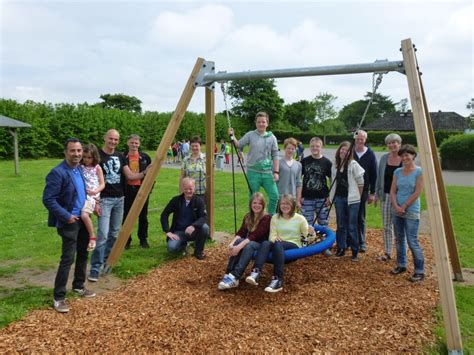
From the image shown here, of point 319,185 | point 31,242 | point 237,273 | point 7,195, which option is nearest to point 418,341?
point 237,273

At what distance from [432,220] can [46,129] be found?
28.0m

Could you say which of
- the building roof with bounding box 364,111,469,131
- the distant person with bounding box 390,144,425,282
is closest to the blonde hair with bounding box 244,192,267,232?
the distant person with bounding box 390,144,425,282

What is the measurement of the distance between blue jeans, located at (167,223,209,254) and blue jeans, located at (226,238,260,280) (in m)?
1.16

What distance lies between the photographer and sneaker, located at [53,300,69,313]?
414 centimetres

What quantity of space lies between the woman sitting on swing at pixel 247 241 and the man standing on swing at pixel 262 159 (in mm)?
886

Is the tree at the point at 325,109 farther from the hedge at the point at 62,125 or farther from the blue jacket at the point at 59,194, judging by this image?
the blue jacket at the point at 59,194

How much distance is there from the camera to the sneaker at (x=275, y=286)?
4.65 metres

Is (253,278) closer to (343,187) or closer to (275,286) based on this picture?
(275,286)

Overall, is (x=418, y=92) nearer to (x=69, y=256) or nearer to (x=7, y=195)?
(x=69, y=256)

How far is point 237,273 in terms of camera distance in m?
4.75

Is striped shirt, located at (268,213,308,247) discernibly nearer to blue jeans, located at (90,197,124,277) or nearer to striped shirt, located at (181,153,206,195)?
striped shirt, located at (181,153,206,195)

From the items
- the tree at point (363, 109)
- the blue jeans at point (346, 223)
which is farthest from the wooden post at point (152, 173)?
the tree at point (363, 109)

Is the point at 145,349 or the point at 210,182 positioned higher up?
the point at 210,182

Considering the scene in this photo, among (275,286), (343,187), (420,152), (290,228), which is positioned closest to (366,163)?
(343,187)
